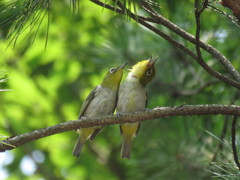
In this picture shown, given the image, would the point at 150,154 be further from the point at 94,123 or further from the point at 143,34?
the point at 94,123

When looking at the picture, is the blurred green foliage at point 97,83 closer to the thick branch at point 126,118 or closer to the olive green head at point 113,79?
the olive green head at point 113,79

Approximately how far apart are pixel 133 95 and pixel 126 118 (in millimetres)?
1436

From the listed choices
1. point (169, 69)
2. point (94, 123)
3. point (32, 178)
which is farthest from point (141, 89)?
point (32, 178)

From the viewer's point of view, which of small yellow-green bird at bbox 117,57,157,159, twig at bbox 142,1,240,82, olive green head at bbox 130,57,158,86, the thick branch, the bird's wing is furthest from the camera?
the bird's wing

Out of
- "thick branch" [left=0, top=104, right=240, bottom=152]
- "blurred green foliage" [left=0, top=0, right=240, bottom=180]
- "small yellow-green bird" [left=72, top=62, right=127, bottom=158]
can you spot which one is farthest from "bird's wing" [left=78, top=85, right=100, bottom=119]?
"thick branch" [left=0, top=104, right=240, bottom=152]

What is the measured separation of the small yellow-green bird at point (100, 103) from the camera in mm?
4355

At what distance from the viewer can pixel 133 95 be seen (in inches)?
164

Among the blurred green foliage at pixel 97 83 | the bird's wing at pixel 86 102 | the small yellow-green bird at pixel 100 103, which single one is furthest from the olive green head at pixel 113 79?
the blurred green foliage at pixel 97 83

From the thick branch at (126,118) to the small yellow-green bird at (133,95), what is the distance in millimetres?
1383

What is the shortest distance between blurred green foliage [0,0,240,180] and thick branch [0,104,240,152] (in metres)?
1.66

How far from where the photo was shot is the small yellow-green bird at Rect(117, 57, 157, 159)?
13.6 feet

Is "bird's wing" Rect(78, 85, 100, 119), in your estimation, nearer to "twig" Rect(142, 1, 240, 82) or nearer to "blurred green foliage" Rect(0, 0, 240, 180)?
"blurred green foliage" Rect(0, 0, 240, 180)

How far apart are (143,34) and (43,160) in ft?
6.55

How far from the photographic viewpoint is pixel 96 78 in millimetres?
5910
